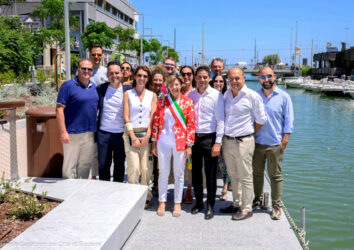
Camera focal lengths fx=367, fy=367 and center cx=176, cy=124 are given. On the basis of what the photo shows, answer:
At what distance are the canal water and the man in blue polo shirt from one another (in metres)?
3.91

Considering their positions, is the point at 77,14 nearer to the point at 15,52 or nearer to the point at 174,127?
the point at 15,52

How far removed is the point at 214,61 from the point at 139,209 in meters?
2.83

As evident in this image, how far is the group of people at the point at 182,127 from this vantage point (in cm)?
488

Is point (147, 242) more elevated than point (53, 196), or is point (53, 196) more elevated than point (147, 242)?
point (53, 196)

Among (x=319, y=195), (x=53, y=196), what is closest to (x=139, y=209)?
(x=53, y=196)

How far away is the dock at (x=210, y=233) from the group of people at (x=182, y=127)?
0.51ft

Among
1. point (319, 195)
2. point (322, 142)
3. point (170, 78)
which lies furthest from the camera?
point (322, 142)

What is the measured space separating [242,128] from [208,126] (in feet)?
1.54

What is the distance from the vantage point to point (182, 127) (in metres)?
4.91

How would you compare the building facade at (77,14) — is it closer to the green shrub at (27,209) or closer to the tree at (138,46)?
the tree at (138,46)

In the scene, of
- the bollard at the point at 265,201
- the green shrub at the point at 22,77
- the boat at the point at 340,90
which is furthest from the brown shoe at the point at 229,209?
the boat at the point at 340,90

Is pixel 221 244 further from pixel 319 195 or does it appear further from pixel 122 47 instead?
pixel 122 47

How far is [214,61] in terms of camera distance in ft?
20.0

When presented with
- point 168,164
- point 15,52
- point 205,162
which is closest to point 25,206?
point 168,164
